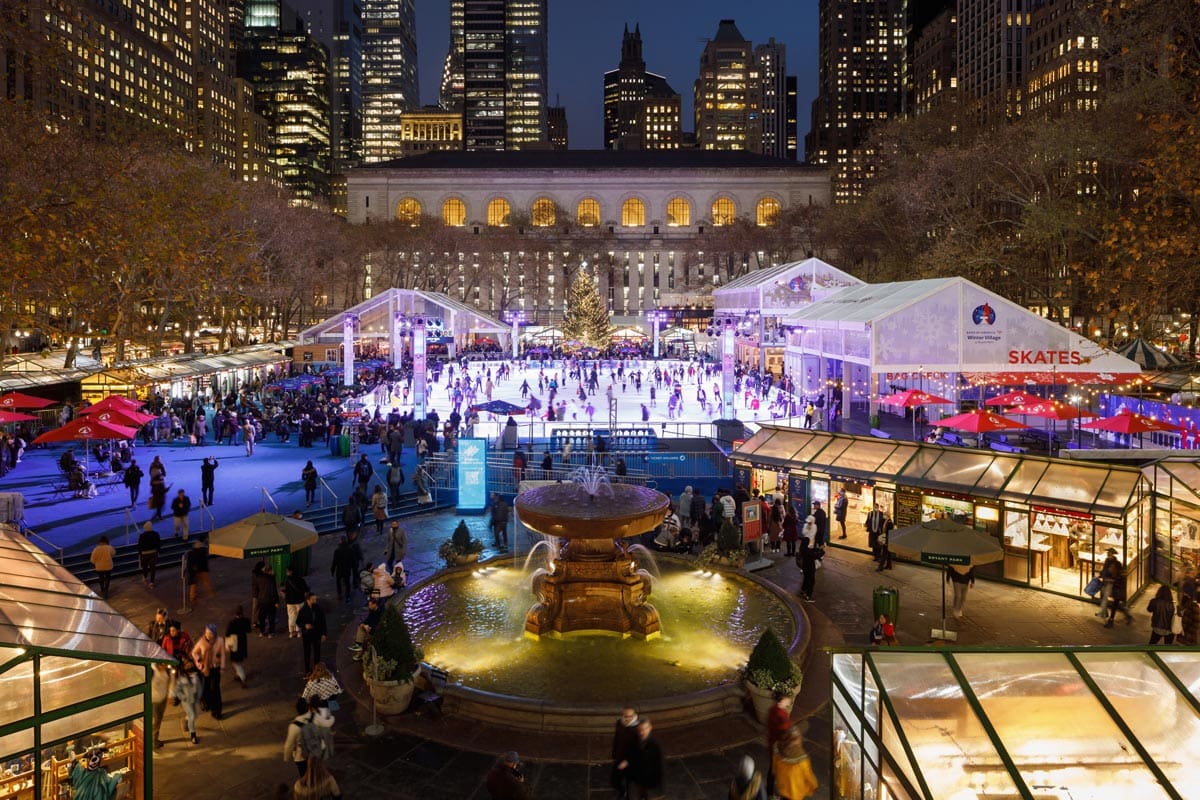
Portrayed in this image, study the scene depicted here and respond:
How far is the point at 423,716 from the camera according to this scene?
360 inches

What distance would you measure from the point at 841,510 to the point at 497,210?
90228 millimetres

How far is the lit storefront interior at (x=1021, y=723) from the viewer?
538 cm

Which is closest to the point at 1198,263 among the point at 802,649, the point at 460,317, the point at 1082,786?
the point at 802,649

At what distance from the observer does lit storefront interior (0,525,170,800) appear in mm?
6172

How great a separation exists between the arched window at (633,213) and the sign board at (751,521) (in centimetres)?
9026

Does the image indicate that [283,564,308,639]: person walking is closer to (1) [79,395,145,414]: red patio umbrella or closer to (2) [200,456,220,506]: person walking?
(2) [200,456,220,506]: person walking

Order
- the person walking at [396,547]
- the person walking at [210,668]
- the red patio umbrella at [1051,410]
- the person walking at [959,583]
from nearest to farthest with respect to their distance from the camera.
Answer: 1. the person walking at [210,668]
2. the person walking at [959,583]
3. the person walking at [396,547]
4. the red patio umbrella at [1051,410]

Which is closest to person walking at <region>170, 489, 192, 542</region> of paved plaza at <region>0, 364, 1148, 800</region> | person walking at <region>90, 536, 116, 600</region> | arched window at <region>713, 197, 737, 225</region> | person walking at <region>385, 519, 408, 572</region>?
paved plaza at <region>0, 364, 1148, 800</region>

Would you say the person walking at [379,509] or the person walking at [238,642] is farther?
the person walking at [379,509]

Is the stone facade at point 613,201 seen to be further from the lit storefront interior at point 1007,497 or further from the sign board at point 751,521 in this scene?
the sign board at point 751,521

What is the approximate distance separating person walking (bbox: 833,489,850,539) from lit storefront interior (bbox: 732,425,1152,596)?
0.42ft

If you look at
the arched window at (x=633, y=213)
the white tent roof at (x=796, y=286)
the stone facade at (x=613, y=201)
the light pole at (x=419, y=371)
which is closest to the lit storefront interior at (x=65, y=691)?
the light pole at (x=419, y=371)

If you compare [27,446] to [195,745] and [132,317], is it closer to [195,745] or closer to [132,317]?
[132,317]

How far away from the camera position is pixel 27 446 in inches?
1040
